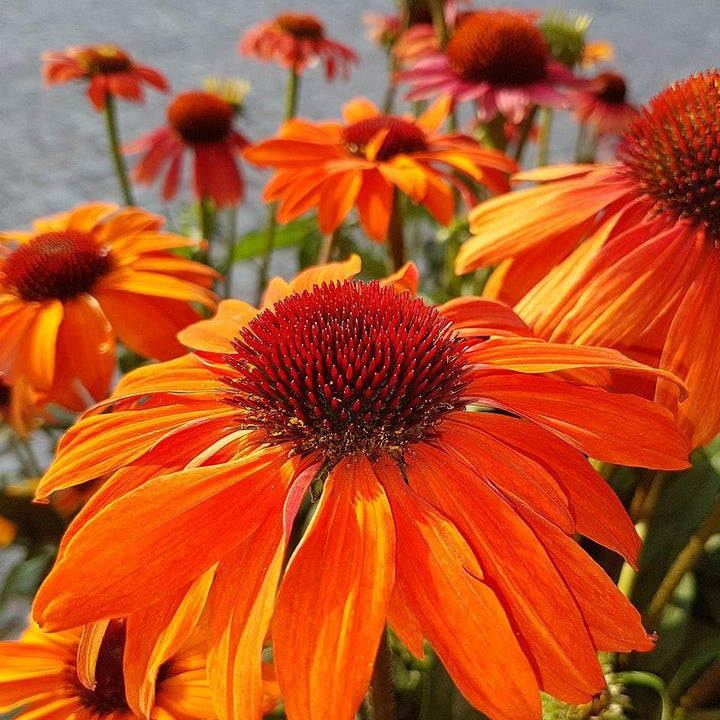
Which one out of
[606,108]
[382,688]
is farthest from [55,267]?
[606,108]

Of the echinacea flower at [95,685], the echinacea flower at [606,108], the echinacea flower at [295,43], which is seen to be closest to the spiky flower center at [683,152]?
the echinacea flower at [95,685]

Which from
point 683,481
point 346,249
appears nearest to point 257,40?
point 346,249

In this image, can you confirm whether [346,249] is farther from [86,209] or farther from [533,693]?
[533,693]

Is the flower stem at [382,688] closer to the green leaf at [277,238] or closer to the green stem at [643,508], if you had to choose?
the green stem at [643,508]

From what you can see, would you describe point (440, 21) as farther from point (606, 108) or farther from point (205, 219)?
point (606, 108)

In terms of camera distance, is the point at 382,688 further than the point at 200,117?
No

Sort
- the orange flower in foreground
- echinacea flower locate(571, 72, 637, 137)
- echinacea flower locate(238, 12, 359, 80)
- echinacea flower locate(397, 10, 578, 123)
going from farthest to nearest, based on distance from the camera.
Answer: echinacea flower locate(571, 72, 637, 137) → echinacea flower locate(238, 12, 359, 80) → echinacea flower locate(397, 10, 578, 123) → the orange flower in foreground

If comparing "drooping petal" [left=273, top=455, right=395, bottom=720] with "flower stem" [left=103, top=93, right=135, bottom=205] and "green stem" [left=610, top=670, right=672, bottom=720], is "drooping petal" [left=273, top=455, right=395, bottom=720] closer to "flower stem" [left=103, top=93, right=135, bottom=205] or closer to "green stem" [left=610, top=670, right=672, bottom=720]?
"green stem" [left=610, top=670, right=672, bottom=720]

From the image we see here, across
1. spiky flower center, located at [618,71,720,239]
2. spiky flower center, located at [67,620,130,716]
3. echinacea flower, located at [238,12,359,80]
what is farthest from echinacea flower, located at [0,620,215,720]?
echinacea flower, located at [238,12,359,80]
